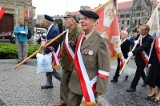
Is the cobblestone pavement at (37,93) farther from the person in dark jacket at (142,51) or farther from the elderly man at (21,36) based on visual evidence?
the elderly man at (21,36)

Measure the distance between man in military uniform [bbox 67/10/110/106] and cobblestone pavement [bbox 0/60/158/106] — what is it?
1876 millimetres

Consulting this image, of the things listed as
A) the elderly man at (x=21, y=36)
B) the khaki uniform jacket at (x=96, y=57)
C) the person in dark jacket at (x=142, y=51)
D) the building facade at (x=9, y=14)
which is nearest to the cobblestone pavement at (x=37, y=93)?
the person in dark jacket at (x=142, y=51)

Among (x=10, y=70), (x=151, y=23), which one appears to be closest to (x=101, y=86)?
(x=151, y=23)

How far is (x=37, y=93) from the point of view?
6520 millimetres

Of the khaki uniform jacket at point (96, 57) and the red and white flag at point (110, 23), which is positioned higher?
the red and white flag at point (110, 23)

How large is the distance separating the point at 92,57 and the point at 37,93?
298 centimetres

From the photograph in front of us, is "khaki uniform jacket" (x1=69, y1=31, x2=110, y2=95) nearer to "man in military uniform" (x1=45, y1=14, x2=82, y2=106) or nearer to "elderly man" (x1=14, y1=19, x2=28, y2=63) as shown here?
"man in military uniform" (x1=45, y1=14, x2=82, y2=106)

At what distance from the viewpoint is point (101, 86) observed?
3.77 meters

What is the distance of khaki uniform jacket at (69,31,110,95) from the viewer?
3826 mm

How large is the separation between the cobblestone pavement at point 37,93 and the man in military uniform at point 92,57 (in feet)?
6.15

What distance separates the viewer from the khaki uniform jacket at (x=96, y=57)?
383 cm

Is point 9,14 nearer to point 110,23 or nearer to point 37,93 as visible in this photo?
point 110,23

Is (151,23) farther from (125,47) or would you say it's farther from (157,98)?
(157,98)

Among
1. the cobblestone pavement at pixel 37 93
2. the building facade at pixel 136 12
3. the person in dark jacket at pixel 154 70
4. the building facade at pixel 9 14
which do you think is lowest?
the cobblestone pavement at pixel 37 93
